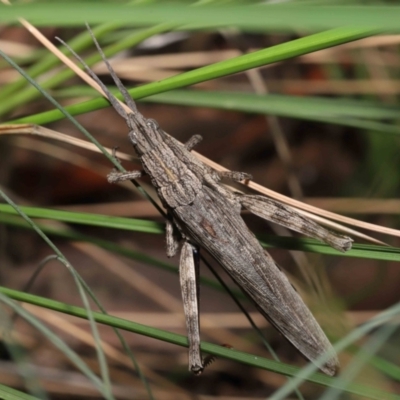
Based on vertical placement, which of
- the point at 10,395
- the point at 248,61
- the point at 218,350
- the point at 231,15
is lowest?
the point at 10,395

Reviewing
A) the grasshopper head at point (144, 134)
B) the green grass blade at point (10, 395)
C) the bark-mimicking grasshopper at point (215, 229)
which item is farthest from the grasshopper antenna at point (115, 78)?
the green grass blade at point (10, 395)

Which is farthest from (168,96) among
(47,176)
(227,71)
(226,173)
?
(47,176)

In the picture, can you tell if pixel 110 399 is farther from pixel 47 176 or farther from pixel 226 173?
pixel 47 176

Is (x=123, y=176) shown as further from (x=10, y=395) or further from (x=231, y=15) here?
(x=231, y=15)

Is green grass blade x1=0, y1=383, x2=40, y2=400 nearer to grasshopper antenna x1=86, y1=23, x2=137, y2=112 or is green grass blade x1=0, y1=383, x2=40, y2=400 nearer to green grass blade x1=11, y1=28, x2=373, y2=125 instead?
green grass blade x1=11, y1=28, x2=373, y2=125

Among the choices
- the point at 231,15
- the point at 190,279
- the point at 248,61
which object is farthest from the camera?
the point at 190,279

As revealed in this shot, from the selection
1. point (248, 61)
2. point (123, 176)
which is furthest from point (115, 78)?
point (248, 61)

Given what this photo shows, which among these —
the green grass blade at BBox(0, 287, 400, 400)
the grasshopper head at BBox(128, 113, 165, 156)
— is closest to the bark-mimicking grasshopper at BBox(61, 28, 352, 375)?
the grasshopper head at BBox(128, 113, 165, 156)

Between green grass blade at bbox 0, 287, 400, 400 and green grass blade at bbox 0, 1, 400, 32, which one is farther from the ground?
green grass blade at bbox 0, 1, 400, 32
